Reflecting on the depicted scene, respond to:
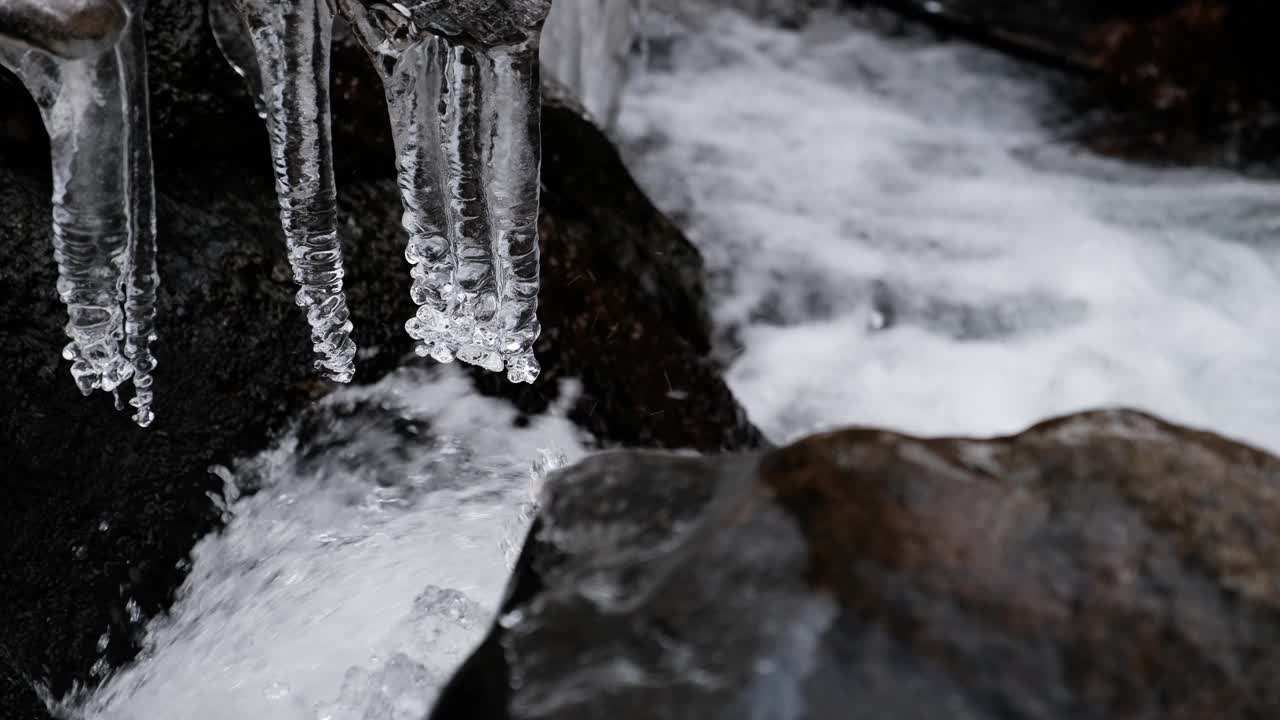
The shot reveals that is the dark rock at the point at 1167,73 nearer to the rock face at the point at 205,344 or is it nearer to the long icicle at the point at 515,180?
the rock face at the point at 205,344

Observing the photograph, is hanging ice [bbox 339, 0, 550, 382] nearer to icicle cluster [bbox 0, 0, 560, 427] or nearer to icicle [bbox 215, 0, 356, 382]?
icicle cluster [bbox 0, 0, 560, 427]

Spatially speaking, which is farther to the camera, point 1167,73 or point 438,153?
point 1167,73

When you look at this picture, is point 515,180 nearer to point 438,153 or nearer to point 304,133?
point 438,153

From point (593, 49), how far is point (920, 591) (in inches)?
188

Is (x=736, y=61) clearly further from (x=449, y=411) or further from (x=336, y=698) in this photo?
(x=336, y=698)

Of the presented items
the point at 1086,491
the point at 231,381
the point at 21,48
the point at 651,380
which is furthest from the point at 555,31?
the point at 1086,491

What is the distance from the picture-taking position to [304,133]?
8.42 feet

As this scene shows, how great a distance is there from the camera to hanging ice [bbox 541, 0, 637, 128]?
5523 mm

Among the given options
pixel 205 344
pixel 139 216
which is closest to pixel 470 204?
pixel 139 216

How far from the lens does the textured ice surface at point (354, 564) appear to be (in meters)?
2.65

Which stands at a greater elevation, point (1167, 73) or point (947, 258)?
point (1167, 73)

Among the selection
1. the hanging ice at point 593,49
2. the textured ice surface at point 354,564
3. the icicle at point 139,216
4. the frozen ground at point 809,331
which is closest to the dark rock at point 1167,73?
the frozen ground at point 809,331

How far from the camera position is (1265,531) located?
1.55 metres

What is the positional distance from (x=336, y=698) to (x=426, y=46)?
4.43ft
